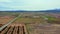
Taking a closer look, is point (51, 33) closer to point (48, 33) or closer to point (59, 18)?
point (48, 33)

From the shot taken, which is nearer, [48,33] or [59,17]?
[48,33]

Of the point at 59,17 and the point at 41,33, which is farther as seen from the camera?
the point at 59,17

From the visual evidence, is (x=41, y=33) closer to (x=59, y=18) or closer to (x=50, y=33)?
(x=50, y=33)

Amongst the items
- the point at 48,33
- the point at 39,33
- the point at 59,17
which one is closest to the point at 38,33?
the point at 39,33

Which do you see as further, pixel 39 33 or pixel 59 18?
Result: pixel 59 18

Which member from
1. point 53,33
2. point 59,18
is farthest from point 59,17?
point 53,33

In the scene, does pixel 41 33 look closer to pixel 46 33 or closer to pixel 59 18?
pixel 46 33

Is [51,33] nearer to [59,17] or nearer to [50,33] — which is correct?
[50,33]
